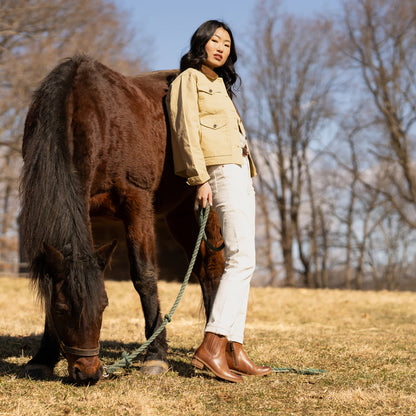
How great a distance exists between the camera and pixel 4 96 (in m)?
12.2

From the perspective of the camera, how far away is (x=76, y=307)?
2.53 m

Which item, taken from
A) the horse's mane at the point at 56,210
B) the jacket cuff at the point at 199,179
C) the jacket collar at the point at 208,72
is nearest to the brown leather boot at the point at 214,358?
the horse's mane at the point at 56,210

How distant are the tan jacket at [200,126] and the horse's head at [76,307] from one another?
0.89 metres

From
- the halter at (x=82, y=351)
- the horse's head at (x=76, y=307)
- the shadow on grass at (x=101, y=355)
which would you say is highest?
the horse's head at (x=76, y=307)

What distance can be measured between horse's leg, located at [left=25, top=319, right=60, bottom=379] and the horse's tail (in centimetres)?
76

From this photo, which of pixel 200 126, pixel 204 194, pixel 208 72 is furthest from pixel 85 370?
pixel 208 72

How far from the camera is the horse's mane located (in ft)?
8.41

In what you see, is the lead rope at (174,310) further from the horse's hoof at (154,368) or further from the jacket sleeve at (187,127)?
the jacket sleeve at (187,127)

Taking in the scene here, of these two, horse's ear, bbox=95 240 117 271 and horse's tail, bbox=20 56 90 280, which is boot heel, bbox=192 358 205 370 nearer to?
horse's ear, bbox=95 240 117 271

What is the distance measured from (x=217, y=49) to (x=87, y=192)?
1.38 meters

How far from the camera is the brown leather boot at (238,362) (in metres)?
3.02

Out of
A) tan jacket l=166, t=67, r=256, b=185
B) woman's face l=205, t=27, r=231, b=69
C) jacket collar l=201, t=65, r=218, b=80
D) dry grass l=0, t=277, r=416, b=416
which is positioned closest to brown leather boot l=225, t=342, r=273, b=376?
dry grass l=0, t=277, r=416, b=416

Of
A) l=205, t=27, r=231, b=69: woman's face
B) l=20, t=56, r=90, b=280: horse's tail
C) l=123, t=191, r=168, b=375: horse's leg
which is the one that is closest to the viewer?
l=20, t=56, r=90, b=280: horse's tail

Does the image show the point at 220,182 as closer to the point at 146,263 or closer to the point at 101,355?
→ the point at 146,263
